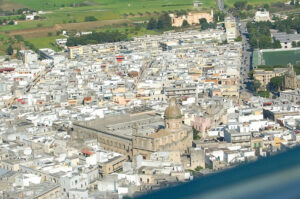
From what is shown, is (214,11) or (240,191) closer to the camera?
(240,191)

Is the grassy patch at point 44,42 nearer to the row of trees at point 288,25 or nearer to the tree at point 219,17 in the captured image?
the tree at point 219,17

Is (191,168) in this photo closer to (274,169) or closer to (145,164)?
(145,164)

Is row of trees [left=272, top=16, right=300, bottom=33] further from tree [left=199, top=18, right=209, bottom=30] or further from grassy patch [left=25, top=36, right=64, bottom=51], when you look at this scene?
grassy patch [left=25, top=36, right=64, bottom=51]

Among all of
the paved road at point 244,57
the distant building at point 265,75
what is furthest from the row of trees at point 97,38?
the distant building at point 265,75

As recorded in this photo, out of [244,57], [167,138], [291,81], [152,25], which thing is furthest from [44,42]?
[167,138]

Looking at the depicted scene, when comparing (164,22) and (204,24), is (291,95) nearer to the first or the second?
(204,24)

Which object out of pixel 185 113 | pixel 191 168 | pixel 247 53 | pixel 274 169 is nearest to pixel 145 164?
pixel 191 168

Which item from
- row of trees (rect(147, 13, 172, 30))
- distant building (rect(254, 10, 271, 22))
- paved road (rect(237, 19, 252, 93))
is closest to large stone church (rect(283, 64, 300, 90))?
paved road (rect(237, 19, 252, 93))
